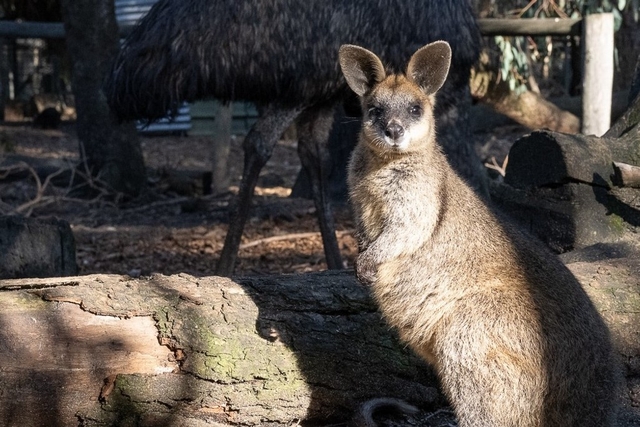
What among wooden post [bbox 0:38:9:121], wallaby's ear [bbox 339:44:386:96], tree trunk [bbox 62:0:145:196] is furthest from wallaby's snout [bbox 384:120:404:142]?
wooden post [bbox 0:38:9:121]

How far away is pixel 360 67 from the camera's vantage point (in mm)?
4309

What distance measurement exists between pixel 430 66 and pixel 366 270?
99 cm

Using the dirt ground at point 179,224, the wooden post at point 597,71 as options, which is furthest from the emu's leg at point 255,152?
the wooden post at point 597,71

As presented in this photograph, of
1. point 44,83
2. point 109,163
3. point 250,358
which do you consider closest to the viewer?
point 250,358

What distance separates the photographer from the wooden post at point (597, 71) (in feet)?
25.7

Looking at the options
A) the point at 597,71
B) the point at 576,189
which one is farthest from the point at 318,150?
the point at 597,71

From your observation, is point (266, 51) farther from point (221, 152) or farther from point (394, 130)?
point (221, 152)

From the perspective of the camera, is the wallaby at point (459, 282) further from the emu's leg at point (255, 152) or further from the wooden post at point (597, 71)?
the wooden post at point (597, 71)

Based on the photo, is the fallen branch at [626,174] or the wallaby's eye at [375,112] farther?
the fallen branch at [626,174]

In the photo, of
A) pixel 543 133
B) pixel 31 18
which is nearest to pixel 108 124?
pixel 543 133

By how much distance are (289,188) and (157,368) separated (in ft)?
25.6

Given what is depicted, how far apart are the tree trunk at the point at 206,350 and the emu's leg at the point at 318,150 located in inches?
90.1

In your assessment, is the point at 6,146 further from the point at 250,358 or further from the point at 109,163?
the point at 250,358

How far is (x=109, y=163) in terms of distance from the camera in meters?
10.4
